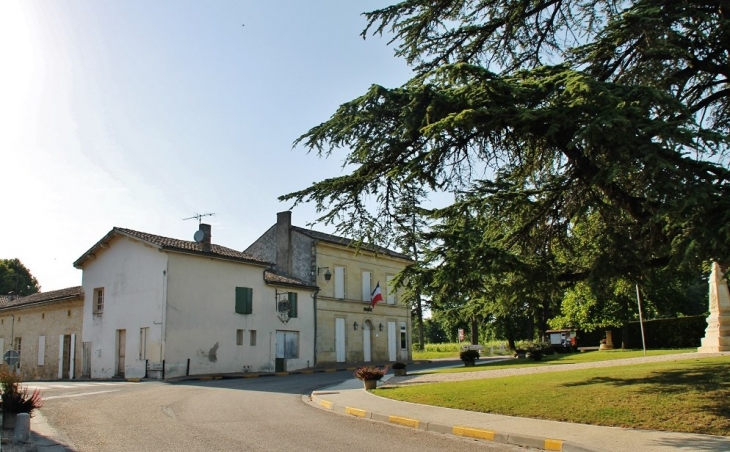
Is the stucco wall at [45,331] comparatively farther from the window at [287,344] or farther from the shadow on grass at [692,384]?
the shadow on grass at [692,384]

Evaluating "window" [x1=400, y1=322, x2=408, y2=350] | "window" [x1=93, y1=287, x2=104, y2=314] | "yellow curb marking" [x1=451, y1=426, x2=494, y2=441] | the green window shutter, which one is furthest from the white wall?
"window" [x1=400, y1=322, x2=408, y2=350]

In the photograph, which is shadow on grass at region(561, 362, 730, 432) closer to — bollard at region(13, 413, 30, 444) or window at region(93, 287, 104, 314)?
bollard at region(13, 413, 30, 444)

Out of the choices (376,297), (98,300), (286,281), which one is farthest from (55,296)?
(376,297)

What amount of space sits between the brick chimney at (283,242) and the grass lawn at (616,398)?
23.8m

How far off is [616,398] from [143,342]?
2291cm

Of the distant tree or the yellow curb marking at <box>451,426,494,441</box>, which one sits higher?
the distant tree

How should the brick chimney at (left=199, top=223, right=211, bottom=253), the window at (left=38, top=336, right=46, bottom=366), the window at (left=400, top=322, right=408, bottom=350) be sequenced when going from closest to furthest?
the brick chimney at (left=199, top=223, right=211, bottom=253), the window at (left=38, top=336, right=46, bottom=366), the window at (left=400, top=322, right=408, bottom=350)

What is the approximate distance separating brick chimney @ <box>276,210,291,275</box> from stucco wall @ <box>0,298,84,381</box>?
1204cm

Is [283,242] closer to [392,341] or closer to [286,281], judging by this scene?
[286,281]

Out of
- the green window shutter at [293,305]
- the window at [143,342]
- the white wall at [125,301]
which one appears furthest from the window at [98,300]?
the green window shutter at [293,305]

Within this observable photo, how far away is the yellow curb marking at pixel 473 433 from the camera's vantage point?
9.31 metres

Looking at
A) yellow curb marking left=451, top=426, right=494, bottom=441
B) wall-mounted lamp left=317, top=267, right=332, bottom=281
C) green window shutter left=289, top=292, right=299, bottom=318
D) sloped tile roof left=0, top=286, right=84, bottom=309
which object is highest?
wall-mounted lamp left=317, top=267, right=332, bottom=281

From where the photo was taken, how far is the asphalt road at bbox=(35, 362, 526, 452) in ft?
28.9

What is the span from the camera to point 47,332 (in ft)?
114
